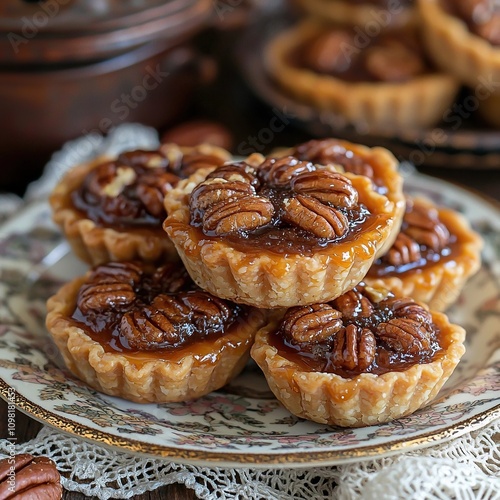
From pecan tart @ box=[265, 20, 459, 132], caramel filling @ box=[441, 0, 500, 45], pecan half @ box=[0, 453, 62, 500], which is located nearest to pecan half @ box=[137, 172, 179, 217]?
pecan half @ box=[0, 453, 62, 500]

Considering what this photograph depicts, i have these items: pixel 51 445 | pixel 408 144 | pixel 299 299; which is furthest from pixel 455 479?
pixel 408 144

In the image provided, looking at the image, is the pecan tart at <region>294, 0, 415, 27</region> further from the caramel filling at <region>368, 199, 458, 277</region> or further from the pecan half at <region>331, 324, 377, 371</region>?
the pecan half at <region>331, 324, 377, 371</region>

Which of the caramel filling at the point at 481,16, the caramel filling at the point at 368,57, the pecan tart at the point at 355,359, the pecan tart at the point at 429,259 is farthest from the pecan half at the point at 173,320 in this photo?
the caramel filling at the point at 481,16

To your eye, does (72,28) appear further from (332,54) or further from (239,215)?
(239,215)

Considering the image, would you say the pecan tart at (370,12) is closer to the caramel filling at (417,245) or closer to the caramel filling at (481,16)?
the caramel filling at (481,16)

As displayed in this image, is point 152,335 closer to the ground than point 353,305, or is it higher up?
closer to the ground

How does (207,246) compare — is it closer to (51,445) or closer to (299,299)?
(299,299)

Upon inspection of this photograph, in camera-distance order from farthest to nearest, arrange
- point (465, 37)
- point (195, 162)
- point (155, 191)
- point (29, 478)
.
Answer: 1. point (465, 37)
2. point (195, 162)
3. point (155, 191)
4. point (29, 478)

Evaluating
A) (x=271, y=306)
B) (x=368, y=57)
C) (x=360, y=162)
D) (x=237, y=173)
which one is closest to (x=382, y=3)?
(x=368, y=57)
